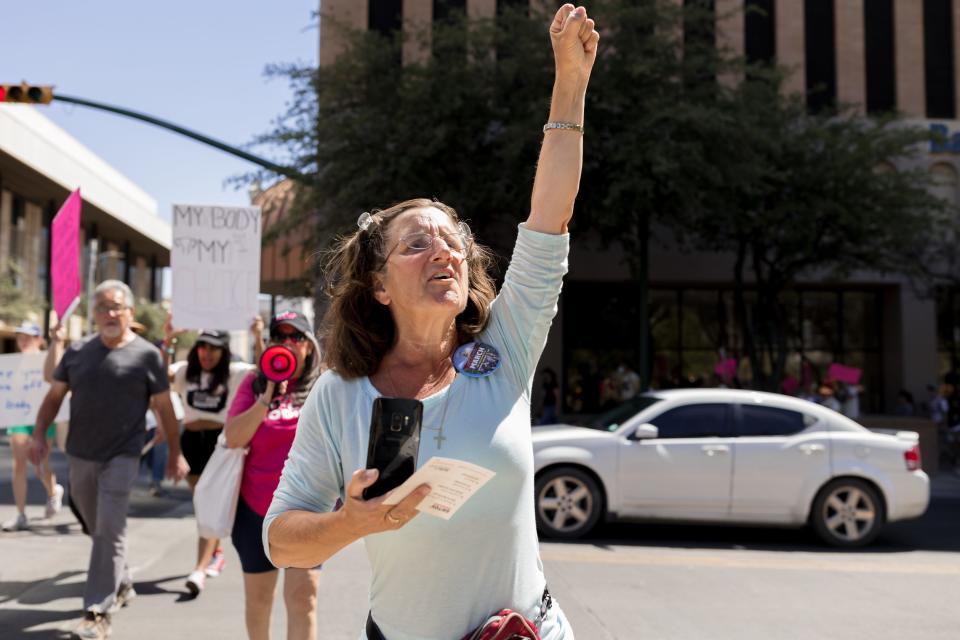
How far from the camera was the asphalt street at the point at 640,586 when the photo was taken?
5797 millimetres

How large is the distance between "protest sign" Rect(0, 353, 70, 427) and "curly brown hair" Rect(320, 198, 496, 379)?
6870mm

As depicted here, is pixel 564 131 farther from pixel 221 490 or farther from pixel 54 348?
pixel 54 348

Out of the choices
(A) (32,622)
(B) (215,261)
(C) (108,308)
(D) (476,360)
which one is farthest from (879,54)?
(D) (476,360)

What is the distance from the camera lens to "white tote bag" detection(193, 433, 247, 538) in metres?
4.57

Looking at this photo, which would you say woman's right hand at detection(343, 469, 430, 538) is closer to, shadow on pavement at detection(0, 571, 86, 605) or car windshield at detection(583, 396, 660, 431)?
shadow on pavement at detection(0, 571, 86, 605)

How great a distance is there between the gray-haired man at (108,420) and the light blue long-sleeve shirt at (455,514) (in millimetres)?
3819

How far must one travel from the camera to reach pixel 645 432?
30.7 ft

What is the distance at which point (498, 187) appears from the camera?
17.1 metres

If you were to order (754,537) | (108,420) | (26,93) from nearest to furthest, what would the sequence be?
(108,420)
(754,537)
(26,93)

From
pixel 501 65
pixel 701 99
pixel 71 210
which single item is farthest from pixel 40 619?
pixel 701 99

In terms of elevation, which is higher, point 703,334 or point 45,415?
point 703,334

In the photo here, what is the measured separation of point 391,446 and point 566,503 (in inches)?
308

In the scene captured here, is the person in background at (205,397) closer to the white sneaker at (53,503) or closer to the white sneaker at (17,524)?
the white sneaker at (17,524)

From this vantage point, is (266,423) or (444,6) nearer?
(266,423)
